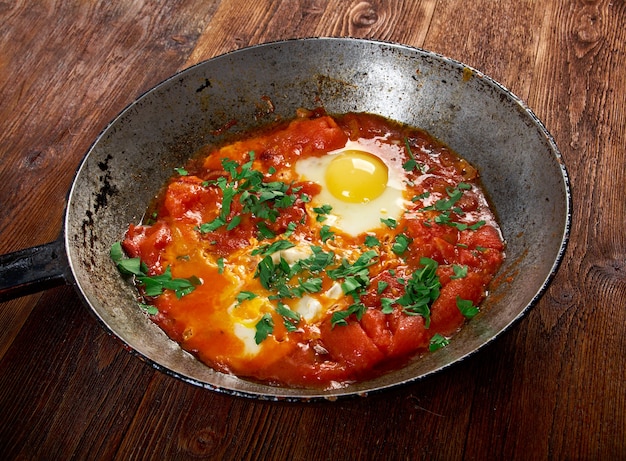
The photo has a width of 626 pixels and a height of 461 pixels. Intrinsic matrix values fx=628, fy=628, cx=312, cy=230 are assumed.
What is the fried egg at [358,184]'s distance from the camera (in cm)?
297

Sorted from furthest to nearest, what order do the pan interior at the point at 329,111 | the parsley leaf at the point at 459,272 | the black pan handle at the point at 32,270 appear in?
the parsley leaf at the point at 459,272
the pan interior at the point at 329,111
the black pan handle at the point at 32,270

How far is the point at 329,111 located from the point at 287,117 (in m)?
0.23

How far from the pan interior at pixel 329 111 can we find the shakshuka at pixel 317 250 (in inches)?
3.0

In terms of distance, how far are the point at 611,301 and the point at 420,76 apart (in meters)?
1.41

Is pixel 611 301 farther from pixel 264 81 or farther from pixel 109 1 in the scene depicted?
pixel 109 1

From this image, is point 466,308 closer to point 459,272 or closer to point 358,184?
point 459,272

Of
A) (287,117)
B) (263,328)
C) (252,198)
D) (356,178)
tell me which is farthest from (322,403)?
(287,117)

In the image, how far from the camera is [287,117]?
135 inches

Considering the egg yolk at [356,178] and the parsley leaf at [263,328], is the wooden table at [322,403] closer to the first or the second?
the parsley leaf at [263,328]

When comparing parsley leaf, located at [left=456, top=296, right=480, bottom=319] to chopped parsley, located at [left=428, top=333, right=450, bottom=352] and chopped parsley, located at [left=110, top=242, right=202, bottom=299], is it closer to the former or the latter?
chopped parsley, located at [left=428, top=333, right=450, bottom=352]

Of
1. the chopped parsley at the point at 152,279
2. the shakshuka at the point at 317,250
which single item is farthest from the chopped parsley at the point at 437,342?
the chopped parsley at the point at 152,279

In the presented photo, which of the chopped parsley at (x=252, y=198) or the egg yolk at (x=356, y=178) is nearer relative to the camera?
the chopped parsley at (x=252, y=198)

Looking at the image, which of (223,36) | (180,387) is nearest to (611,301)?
(180,387)

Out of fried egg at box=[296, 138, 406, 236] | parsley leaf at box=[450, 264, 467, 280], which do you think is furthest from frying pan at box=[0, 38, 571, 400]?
fried egg at box=[296, 138, 406, 236]
